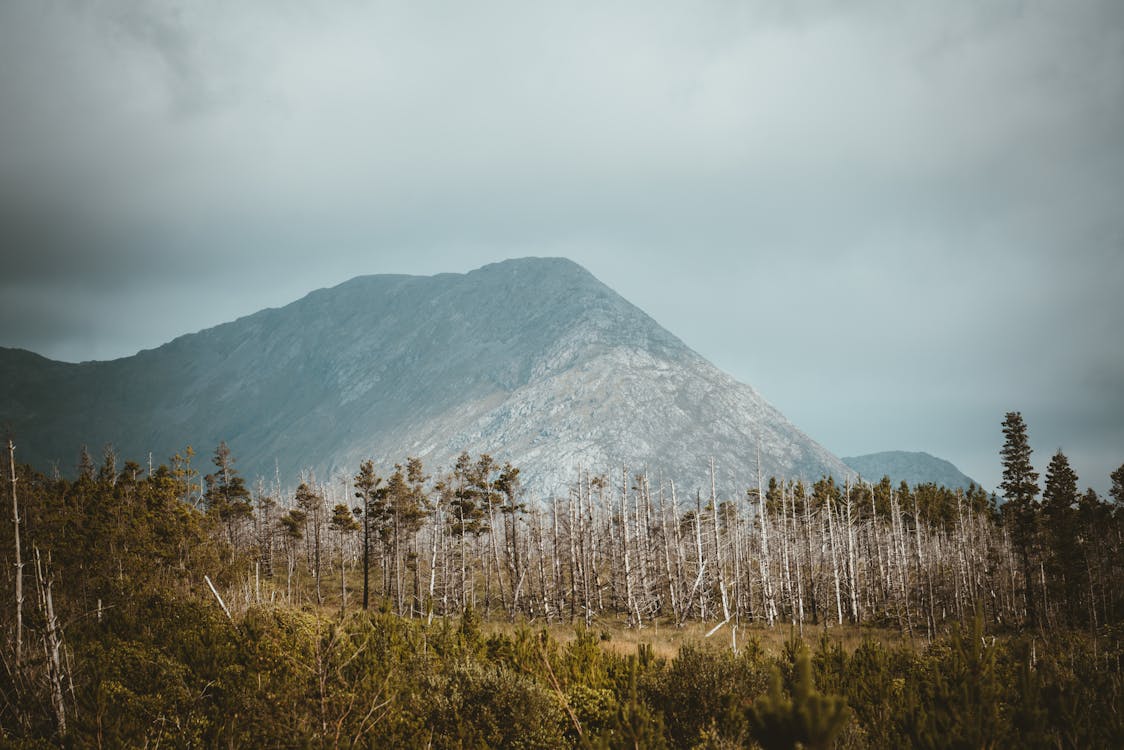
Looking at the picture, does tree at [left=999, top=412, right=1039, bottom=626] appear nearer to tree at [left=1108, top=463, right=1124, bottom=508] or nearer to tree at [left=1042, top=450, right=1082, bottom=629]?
tree at [left=1042, top=450, right=1082, bottom=629]

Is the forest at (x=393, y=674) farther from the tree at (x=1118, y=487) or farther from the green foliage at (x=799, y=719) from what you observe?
the tree at (x=1118, y=487)

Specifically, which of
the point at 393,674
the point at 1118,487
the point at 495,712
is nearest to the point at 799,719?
the point at 495,712

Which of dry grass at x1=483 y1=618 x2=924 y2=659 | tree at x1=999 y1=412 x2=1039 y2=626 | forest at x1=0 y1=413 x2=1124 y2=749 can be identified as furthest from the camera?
tree at x1=999 y1=412 x2=1039 y2=626

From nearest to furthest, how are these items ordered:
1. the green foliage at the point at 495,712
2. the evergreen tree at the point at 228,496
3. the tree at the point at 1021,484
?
the green foliage at the point at 495,712
the tree at the point at 1021,484
the evergreen tree at the point at 228,496

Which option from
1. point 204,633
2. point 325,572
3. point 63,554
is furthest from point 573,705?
point 325,572

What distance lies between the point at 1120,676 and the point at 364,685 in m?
12.4

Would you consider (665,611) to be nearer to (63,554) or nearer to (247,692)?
(63,554)

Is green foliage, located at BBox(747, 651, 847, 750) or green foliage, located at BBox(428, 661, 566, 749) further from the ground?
green foliage, located at BBox(747, 651, 847, 750)

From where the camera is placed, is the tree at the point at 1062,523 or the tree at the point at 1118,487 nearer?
the tree at the point at 1062,523

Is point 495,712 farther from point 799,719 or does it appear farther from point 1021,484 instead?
point 1021,484

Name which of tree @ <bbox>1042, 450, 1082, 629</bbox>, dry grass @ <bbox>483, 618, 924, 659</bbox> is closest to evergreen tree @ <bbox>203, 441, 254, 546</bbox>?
dry grass @ <bbox>483, 618, 924, 659</bbox>

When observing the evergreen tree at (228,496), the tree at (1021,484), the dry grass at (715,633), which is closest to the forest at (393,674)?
the dry grass at (715,633)

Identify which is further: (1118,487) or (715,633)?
(1118,487)

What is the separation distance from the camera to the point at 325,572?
72375mm
